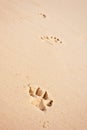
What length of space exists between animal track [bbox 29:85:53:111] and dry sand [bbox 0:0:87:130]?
3 cm

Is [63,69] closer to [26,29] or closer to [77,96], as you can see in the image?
[77,96]

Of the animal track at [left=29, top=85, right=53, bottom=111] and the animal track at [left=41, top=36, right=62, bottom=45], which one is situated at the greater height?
the animal track at [left=41, top=36, right=62, bottom=45]

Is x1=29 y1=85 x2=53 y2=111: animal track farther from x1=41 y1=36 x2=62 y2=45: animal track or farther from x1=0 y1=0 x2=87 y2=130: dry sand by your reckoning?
x1=41 y1=36 x2=62 y2=45: animal track

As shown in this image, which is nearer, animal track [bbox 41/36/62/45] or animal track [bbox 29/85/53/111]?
animal track [bbox 29/85/53/111]

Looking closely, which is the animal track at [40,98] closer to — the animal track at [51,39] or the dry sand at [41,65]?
the dry sand at [41,65]

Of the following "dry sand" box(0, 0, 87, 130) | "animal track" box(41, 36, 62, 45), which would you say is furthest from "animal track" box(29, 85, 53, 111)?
"animal track" box(41, 36, 62, 45)

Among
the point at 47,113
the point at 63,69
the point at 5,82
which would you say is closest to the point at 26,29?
the point at 63,69

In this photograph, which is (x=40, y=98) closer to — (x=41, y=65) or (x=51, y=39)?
(x=41, y=65)

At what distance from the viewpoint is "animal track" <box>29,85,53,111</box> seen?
1.69 metres

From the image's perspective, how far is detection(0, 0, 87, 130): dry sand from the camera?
1.61 metres

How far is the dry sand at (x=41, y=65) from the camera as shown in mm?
1605

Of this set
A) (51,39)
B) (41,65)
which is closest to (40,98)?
(41,65)

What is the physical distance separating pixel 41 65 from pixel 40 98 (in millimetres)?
378

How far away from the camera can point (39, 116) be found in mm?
1606
